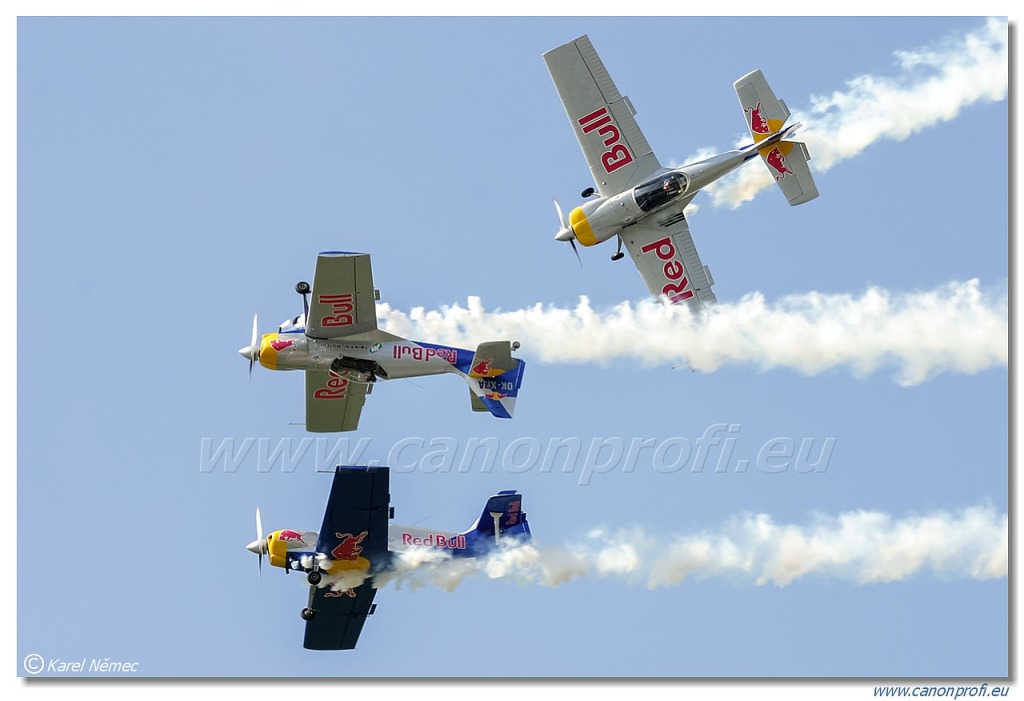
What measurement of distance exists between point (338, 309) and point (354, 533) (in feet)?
13.9

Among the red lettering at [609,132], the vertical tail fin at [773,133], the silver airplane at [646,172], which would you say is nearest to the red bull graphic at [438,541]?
the silver airplane at [646,172]

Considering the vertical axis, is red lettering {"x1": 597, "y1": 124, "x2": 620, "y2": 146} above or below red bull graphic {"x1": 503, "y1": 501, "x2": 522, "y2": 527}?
above

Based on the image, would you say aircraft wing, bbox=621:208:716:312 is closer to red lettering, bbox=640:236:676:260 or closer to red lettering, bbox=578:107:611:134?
red lettering, bbox=640:236:676:260

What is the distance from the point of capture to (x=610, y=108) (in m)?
36.0

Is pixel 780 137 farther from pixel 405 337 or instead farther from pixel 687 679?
pixel 687 679

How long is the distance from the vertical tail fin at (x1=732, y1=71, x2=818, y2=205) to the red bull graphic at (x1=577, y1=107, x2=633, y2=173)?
2471 millimetres

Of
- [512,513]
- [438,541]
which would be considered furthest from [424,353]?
[512,513]

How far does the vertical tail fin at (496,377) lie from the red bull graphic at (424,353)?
0.43 meters

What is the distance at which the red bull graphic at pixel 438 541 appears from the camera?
35.0 meters

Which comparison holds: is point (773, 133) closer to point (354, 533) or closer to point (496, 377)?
point (496, 377)

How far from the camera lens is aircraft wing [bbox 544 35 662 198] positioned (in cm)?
3594

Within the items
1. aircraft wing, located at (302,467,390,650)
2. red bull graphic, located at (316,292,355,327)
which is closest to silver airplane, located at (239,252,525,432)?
red bull graphic, located at (316,292,355,327)

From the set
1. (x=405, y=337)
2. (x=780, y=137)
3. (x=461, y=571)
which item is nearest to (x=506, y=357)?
(x=405, y=337)

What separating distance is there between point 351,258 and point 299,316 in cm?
198
